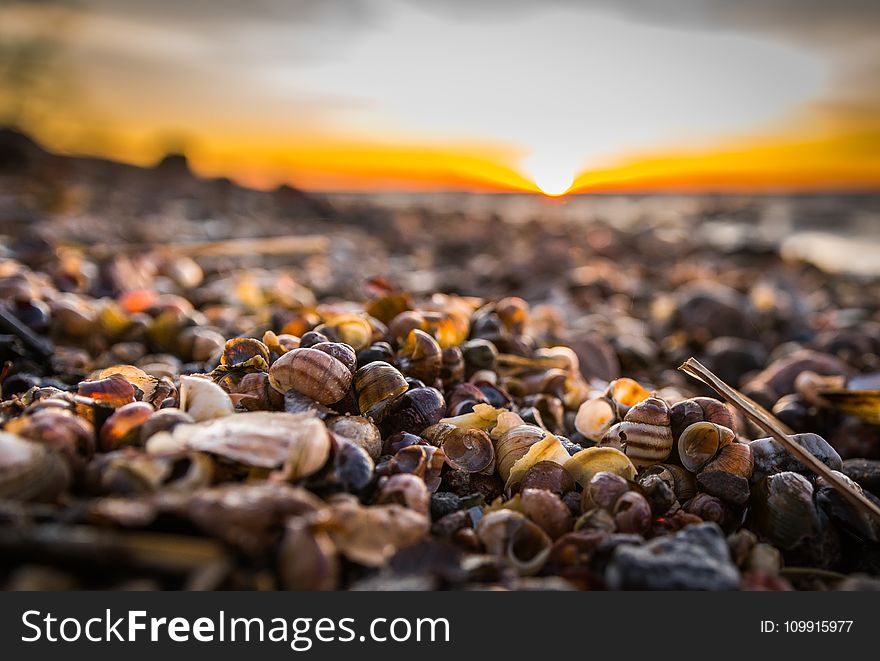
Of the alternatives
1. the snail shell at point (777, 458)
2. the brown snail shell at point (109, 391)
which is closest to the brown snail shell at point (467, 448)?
the snail shell at point (777, 458)

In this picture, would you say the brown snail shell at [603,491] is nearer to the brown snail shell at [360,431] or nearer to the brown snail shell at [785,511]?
the brown snail shell at [785,511]

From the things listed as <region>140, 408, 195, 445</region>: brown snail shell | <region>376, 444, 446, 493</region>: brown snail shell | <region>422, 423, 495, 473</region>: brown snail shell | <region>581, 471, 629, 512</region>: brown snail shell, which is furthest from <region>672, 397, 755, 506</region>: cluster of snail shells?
<region>140, 408, 195, 445</region>: brown snail shell

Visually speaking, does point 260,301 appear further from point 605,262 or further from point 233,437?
point 605,262

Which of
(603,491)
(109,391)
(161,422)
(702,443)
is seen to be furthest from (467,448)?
(109,391)

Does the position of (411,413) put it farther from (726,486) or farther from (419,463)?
(726,486)

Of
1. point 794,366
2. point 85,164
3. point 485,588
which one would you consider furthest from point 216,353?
point 85,164
